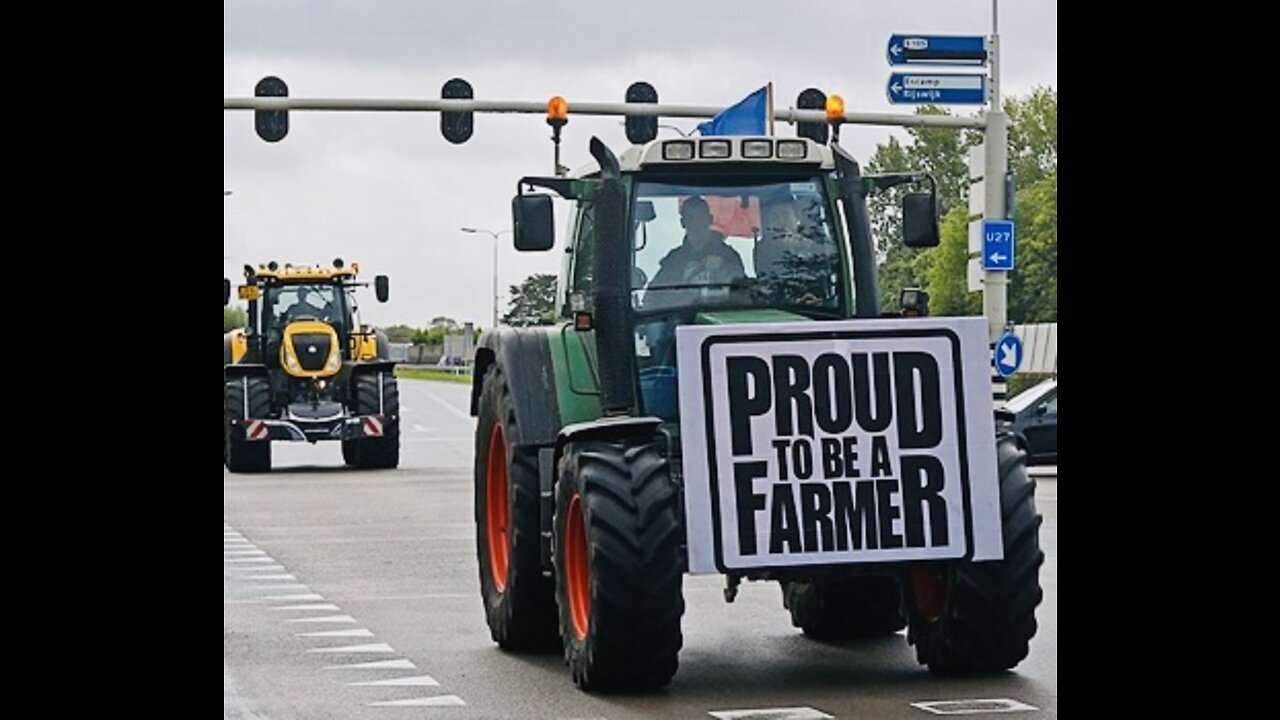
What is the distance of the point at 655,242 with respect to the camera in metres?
13.2

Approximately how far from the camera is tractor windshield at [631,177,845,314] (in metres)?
13.2

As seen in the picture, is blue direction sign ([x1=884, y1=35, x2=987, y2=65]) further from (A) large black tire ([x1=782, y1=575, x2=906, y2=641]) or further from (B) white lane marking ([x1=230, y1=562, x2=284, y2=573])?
(A) large black tire ([x1=782, y1=575, x2=906, y2=641])

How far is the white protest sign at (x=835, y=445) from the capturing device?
11.8 m

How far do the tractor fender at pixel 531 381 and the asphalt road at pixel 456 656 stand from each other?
3.89 ft

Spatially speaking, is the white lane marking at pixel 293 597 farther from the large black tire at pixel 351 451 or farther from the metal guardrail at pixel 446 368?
the metal guardrail at pixel 446 368

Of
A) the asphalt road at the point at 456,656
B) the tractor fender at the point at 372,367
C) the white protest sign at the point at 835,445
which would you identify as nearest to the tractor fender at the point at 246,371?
the tractor fender at the point at 372,367

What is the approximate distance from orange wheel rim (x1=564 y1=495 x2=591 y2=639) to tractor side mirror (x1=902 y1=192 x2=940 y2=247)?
2.44m

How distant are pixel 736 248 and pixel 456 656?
258cm

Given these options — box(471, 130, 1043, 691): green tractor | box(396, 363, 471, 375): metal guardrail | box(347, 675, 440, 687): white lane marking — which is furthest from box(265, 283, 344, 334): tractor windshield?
box(396, 363, 471, 375): metal guardrail
